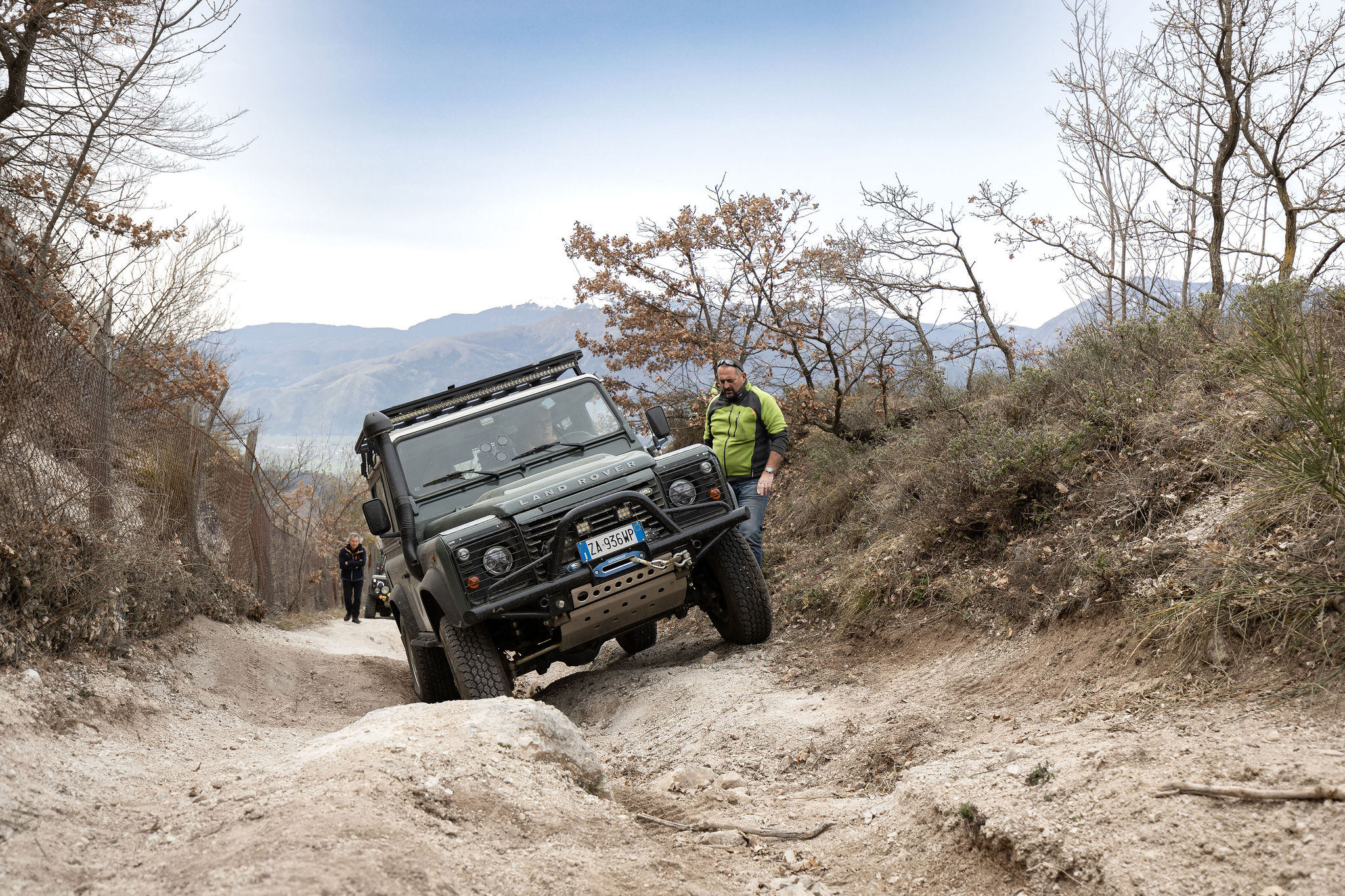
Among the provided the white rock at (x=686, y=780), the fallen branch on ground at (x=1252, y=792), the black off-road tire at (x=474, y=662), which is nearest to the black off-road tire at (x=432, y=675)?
the black off-road tire at (x=474, y=662)

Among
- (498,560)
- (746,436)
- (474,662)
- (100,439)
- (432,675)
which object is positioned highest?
(100,439)

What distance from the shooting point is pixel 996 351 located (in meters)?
13.5

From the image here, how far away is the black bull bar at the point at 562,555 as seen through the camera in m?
5.32

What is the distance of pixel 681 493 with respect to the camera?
19.6 ft

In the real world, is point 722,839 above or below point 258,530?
below

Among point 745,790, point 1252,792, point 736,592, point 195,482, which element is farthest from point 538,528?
point 195,482

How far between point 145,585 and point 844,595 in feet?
20.1

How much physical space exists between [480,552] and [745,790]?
215 centimetres

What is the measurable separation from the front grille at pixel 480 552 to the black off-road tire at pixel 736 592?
5.06 ft

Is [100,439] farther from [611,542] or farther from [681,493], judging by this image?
[681,493]

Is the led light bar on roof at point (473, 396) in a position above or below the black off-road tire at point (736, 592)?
above

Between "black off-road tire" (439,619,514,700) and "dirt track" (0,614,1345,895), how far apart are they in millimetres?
802

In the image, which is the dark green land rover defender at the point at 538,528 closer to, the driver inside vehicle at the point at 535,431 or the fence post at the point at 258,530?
the driver inside vehicle at the point at 535,431

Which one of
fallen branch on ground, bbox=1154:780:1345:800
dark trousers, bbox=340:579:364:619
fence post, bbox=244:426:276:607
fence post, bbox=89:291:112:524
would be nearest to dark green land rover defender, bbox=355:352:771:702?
fence post, bbox=89:291:112:524
